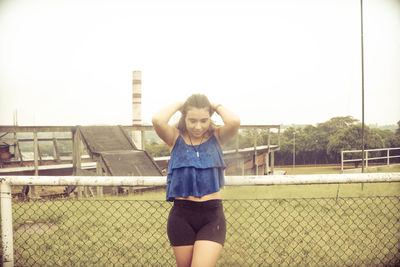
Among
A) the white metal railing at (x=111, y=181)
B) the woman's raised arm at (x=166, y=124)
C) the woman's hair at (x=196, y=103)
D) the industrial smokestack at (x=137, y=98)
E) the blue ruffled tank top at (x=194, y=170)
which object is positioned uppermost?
the industrial smokestack at (x=137, y=98)

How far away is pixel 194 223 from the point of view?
1861 millimetres

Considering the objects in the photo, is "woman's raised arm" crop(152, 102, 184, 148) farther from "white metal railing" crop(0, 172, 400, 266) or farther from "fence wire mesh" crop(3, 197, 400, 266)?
"fence wire mesh" crop(3, 197, 400, 266)

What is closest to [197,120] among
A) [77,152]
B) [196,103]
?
[196,103]

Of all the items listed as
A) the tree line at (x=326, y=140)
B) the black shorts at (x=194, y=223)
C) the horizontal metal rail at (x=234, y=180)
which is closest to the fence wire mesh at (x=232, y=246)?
the horizontal metal rail at (x=234, y=180)

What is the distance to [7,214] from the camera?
2.22 metres

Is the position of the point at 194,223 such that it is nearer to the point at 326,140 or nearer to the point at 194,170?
the point at 194,170

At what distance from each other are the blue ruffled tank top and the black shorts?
0.08 metres

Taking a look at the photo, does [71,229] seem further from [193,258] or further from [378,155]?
[378,155]

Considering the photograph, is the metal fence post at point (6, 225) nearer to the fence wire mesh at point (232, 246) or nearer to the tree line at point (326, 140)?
the fence wire mesh at point (232, 246)

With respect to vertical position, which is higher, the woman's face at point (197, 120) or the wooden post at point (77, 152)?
the woman's face at point (197, 120)

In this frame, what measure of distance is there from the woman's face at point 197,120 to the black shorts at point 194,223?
0.45 meters

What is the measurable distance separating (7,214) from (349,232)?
3.84m

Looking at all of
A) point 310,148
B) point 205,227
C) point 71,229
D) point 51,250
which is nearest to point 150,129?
point 71,229

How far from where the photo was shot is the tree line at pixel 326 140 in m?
15.6
